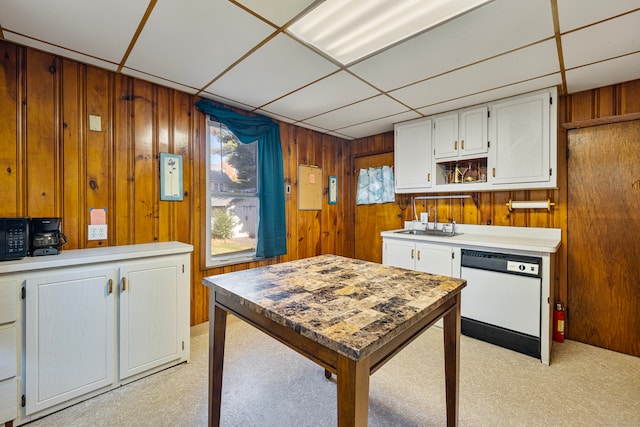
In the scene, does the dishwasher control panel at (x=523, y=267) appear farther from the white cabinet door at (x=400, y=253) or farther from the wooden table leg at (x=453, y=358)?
the wooden table leg at (x=453, y=358)

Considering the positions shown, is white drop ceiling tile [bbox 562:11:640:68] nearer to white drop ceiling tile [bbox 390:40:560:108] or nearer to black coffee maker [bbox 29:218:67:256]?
white drop ceiling tile [bbox 390:40:560:108]

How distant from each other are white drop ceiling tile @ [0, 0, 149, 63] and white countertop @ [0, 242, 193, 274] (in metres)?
1.41

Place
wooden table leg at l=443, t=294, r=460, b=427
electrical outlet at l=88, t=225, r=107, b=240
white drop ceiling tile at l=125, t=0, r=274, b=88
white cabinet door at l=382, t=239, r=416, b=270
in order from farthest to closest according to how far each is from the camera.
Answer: white cabinet door at l=382, t=239, r=416, b=270, electrical outlet at l=88, t=225, r=107, b=240, white drop ceiling tile at l=125, t=0, r=274, b=88, wooden table leg at l=443, t=294, r=460, b=427

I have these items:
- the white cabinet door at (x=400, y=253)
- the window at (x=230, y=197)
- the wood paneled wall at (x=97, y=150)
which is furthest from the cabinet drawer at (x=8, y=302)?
the white cabinet door at (x=400, y=253)

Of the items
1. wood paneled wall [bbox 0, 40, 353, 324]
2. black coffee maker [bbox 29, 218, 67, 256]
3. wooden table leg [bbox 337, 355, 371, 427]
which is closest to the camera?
wooden table leg [bbox 337, 355, 371, 427]

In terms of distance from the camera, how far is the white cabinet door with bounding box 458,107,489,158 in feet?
9.26

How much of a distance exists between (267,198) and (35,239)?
1943 mm

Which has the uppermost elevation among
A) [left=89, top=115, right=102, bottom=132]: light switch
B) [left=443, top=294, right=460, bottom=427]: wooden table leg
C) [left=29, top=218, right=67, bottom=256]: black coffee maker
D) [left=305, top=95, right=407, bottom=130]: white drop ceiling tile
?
[left=305, top=95, right=407, bottom=130]: white drop ceiling tile

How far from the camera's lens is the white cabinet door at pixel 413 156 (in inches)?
129

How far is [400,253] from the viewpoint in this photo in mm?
3168

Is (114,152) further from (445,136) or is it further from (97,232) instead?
(445,136)

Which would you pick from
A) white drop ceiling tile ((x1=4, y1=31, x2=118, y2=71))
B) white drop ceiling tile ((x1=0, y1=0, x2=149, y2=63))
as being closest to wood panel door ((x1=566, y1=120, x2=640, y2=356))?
white drop ceiling tile ((x1=0, y1=0, x2=149, y2=63))

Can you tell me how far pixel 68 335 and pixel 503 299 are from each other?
330cm

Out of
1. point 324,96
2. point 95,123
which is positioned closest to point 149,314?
point 95,123
